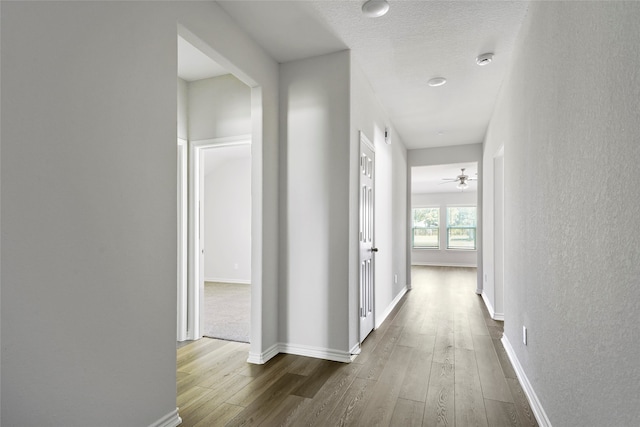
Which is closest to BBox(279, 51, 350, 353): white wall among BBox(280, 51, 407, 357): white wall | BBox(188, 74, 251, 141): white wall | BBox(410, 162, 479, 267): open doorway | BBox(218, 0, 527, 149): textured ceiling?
BBox(280, 51, 407, 357): white wall

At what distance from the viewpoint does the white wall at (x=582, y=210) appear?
1.08 metres

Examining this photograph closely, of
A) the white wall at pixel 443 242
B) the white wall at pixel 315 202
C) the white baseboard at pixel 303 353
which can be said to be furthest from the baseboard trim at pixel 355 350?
the white wall at pixel 443 242

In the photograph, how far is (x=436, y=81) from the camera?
12.0ft

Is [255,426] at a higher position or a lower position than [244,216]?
lower

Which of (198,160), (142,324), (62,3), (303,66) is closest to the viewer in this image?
(62,3)

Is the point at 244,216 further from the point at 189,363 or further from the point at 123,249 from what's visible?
the point at 123,249

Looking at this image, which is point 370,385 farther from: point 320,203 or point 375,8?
point 375,8

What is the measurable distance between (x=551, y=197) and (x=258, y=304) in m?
2.21

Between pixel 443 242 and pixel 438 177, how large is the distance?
8.76ft

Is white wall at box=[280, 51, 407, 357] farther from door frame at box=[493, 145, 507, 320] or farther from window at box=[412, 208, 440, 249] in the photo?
window at box=[412, 208, 440, 249]

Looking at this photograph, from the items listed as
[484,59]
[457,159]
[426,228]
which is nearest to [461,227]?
[426,228]

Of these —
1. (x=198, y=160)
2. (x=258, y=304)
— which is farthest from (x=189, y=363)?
(x=198, y=160)

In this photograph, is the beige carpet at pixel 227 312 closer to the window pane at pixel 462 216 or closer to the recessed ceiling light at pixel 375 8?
the recessed ceiling light at pixel 375 8

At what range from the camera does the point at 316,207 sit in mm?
3078
